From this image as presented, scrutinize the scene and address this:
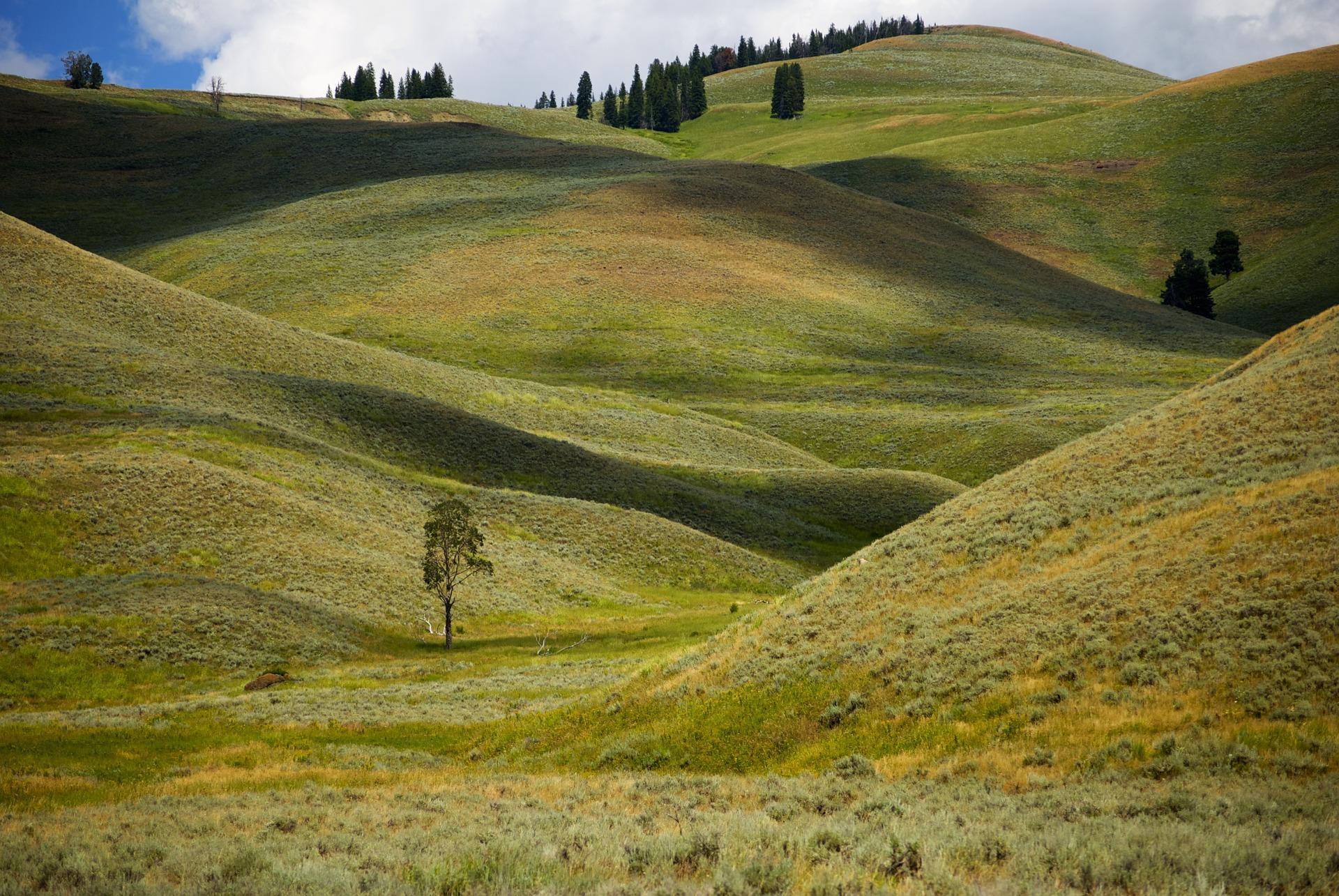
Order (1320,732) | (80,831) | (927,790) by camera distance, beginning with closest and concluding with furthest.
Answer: (80,831), (1320,732), (927,790)

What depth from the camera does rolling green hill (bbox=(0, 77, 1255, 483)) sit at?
3688 inches

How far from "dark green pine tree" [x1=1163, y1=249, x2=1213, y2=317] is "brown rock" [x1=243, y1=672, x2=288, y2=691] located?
132987 mm


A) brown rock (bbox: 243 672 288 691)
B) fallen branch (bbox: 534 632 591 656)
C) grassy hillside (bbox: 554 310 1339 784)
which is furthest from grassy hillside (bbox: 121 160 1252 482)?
brown rock (bbox: 243 672 288 691)

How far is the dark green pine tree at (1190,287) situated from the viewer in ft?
421

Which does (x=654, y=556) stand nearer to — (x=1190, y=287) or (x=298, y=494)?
(x=298, y=494)

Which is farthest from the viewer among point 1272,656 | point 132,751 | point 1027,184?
point 1027,184

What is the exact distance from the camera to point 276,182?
151500mm

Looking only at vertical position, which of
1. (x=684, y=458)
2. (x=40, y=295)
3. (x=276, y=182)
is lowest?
(x=684, y=458)

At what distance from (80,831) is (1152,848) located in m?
13.1

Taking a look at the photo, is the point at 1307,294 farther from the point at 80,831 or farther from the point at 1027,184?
the point at 80,831

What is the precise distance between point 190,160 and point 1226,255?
170m

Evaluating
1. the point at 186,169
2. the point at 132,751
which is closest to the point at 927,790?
the point at 132,751

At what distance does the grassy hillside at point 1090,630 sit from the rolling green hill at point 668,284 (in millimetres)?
52294

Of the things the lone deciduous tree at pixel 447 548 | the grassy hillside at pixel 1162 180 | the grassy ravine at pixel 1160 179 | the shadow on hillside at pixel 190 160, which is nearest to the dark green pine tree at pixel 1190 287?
the grassy ravine at pixel 1160 179
